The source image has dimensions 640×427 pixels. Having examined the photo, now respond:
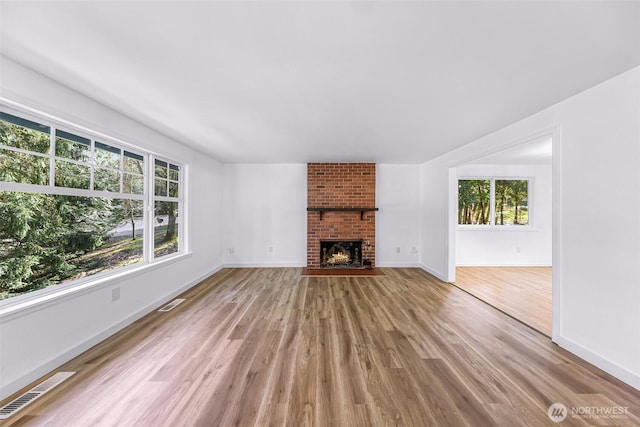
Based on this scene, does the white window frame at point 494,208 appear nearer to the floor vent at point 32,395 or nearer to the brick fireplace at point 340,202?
the brick fireplace at point 340,202

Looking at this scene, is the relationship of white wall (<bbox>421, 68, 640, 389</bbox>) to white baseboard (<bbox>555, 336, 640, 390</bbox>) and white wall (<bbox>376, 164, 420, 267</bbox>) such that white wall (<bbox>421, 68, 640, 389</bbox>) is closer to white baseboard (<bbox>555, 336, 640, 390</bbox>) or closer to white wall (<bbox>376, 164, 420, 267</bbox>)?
white baseboard (<bbox>555, 336, 640, 390</bbox>)

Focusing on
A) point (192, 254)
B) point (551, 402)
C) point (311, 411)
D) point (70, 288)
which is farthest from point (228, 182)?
point (551, 402)

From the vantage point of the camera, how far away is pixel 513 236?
536 cm

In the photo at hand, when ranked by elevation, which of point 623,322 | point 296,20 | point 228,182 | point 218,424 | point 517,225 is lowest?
point 218,424

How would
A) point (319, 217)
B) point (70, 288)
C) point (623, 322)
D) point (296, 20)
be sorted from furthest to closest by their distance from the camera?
point (319, 217)
point (70, 288)
point (623, 322)
point (296, 20)

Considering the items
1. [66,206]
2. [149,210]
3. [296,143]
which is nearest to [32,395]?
[66,206]

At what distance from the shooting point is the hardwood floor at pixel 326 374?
1439 millimetres

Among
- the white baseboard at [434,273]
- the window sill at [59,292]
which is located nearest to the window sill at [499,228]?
the white baseboard at [434,273]

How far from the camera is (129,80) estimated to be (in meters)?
1.82

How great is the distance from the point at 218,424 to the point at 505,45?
2.79m

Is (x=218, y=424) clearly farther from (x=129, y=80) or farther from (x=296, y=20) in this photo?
(x=129, y=80)

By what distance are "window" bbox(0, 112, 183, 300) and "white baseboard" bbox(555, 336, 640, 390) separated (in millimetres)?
4469

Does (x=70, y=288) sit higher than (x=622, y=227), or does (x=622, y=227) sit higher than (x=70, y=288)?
(x=622, y=227)

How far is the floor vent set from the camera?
1461mm
